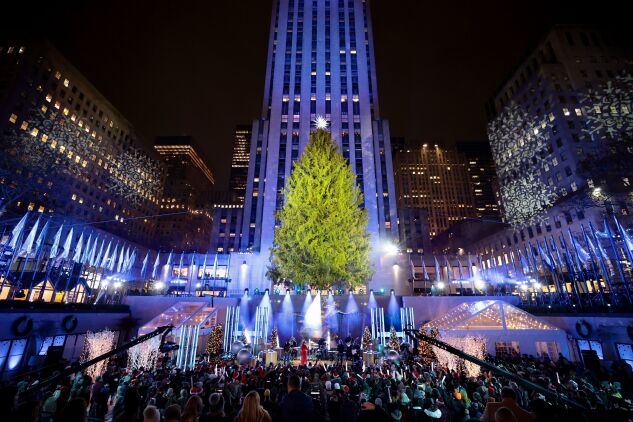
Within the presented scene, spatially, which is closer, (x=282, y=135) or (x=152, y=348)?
(x=152, y=348)

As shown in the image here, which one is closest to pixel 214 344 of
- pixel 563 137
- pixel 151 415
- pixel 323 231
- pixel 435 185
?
pixel 323 231

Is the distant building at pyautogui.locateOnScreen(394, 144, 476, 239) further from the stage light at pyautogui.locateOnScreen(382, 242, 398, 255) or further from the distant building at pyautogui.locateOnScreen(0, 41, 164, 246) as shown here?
the distant building at pyautogui.locateOnScreen(0, 41, 164, 246)

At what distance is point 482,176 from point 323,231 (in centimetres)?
16055

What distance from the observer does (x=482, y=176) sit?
157 meters

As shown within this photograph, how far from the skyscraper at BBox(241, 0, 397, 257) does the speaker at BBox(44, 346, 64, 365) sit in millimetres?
22255

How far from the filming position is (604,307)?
2058cm

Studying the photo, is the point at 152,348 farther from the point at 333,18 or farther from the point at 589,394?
the point at 333,18

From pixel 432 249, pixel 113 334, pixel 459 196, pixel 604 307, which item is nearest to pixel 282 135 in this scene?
pixel 113 334

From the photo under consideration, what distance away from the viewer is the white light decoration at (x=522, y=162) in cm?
5406

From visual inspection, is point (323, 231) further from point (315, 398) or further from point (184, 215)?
point (184, 215)

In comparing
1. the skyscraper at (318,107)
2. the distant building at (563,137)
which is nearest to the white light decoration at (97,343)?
the skyscraper at (318,107)

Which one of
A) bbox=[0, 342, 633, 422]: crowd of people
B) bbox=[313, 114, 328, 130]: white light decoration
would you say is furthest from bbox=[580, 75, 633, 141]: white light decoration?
bbox=[0, 342, 633, 422]: crowd of people

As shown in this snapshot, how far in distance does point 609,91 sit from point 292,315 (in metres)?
68.3

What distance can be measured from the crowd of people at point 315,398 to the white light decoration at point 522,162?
1888 inches
